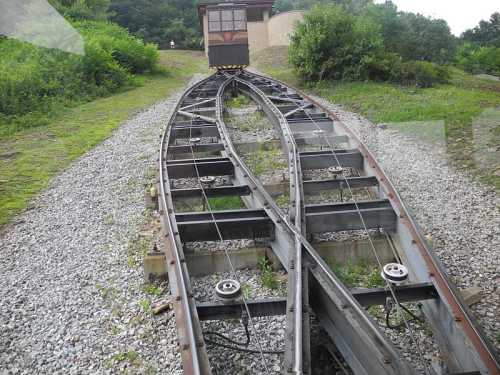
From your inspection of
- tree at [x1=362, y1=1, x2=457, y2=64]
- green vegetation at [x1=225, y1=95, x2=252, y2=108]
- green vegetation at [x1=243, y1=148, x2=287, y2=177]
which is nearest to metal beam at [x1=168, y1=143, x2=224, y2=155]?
green vegetation at [x1=243, y1=148, x2=287, y2=177]

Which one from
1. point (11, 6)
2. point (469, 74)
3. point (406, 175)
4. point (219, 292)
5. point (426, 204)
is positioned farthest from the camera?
point (11, 6)

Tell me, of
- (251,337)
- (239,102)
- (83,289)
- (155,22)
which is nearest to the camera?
(251,337)

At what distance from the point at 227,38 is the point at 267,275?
1494 cm

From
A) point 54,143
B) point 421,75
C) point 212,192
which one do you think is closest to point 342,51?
point 421,75

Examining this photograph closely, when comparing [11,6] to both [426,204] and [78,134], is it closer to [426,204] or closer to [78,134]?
[78,134]

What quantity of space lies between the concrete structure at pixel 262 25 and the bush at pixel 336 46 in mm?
14825

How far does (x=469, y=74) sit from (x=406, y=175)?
37.9 ft

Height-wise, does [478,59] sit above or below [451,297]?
above

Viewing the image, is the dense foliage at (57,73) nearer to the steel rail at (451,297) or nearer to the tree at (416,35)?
the tree at (416,35)

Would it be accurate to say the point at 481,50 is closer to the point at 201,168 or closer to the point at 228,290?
the point at 201,168

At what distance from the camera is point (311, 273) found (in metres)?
3.39

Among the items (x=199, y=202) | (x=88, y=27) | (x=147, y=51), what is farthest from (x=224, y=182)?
(x=88, y=27)

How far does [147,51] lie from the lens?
2084 centimetres

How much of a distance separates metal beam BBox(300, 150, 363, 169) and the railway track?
0.05ft
